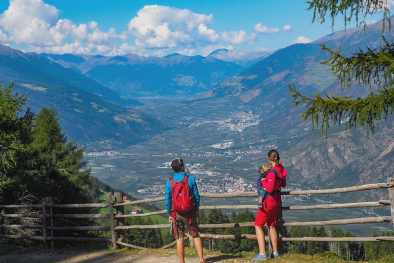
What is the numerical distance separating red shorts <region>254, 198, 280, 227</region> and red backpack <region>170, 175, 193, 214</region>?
5.36ft

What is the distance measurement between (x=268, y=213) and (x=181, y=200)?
1961 mm

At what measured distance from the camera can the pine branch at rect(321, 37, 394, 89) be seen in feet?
25.8

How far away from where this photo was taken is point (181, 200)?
7.48m

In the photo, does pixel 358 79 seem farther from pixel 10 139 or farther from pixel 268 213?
pixel 10 139

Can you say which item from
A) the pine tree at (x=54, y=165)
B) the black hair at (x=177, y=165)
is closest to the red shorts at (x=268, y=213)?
the black hair at (x=177, y=165)

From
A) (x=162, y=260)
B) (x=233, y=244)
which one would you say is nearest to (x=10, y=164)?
(x=162, y=260)

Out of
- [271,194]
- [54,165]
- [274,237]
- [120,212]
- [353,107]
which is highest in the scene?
[54,165]

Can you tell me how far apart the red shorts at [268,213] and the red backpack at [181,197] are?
1633 mm

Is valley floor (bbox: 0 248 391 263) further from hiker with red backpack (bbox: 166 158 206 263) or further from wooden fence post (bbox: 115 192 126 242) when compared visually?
hiker with red backpack (bbox: 166 158 206 263)

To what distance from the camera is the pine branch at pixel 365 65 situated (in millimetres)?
7879

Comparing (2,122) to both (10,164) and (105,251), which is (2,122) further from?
(105,251)

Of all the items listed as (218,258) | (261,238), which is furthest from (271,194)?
(218,258)

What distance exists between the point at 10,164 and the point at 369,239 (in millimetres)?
14666

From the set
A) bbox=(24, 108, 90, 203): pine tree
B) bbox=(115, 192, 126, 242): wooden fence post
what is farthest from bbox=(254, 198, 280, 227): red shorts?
bbox=(24, 108, 90, 203): pine tree
